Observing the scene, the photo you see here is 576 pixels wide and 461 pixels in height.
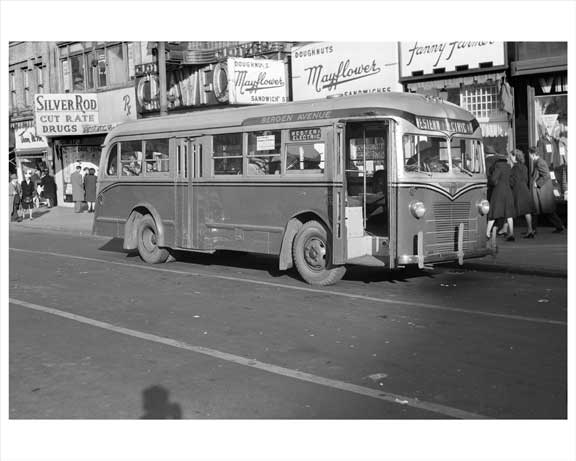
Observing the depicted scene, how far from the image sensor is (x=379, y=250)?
10.9 meters

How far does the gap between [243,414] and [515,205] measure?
11473 millimetres

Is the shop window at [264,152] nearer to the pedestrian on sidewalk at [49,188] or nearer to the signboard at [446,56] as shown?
the signboard at [446,56]

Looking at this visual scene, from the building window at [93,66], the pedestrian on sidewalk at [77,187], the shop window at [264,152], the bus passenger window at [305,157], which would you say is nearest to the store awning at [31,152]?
the building window at [93,66]

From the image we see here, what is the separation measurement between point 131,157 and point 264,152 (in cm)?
393

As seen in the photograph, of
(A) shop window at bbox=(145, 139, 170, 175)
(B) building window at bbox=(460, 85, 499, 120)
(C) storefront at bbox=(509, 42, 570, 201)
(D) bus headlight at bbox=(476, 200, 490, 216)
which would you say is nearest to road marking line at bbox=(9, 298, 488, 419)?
(A) shop window at bbox=(145, 139, 170, 175)

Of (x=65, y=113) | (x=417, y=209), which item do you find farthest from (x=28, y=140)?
(x=417, y=209)

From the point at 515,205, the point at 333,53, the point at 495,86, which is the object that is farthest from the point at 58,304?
the point at 333,53

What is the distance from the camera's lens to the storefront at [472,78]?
57.8ft

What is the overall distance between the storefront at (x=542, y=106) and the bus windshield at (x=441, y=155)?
251 inches

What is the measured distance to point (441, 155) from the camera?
11180 millimetres

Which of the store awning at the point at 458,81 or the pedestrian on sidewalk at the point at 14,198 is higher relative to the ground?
the store awning at the point at 458,81

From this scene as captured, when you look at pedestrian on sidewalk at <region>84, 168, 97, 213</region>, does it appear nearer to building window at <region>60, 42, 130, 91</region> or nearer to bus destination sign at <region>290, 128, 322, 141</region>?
building window at <region>60, 42, 130, 91</region>

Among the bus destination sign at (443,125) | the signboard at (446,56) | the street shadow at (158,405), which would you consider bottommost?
the street shadow at (158,405)

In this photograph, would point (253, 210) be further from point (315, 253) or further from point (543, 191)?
point (543, 191)
